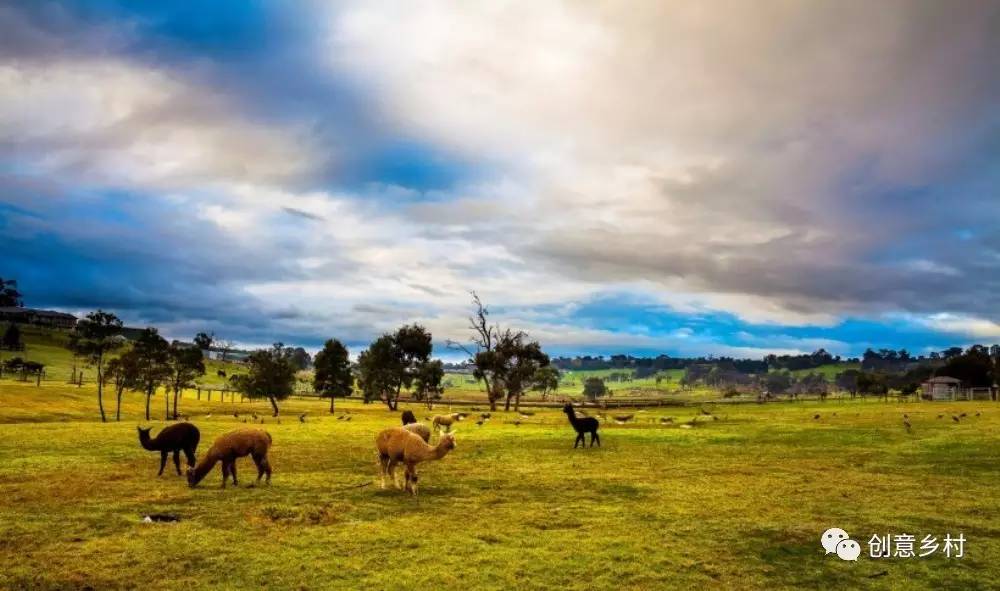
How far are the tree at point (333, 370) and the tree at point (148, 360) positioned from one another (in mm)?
26874

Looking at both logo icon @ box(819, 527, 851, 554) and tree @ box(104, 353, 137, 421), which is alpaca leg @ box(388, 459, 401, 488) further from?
tree @ box(104, 353, 137, 421)

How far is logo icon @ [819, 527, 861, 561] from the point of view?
12.3 m

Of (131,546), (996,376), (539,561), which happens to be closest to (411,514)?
(539,561)

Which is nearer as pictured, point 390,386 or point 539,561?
point 539,561

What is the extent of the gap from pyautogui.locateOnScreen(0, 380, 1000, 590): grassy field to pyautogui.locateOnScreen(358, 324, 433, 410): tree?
234 feet

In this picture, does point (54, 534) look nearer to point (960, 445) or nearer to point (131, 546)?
point (131, 546)

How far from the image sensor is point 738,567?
1149cm

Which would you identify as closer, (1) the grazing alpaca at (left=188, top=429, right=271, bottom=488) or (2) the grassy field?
(2) the grassy field

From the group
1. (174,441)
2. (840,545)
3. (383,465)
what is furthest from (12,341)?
(840,545)

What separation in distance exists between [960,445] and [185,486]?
35536mm

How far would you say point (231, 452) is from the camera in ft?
63.4

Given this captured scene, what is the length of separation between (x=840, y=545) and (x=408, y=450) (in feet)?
37.5

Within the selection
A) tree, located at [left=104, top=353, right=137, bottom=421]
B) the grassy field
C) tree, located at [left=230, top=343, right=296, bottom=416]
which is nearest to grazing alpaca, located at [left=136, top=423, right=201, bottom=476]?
the grassy field

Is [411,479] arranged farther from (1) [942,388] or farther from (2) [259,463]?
(1) [942,388]
